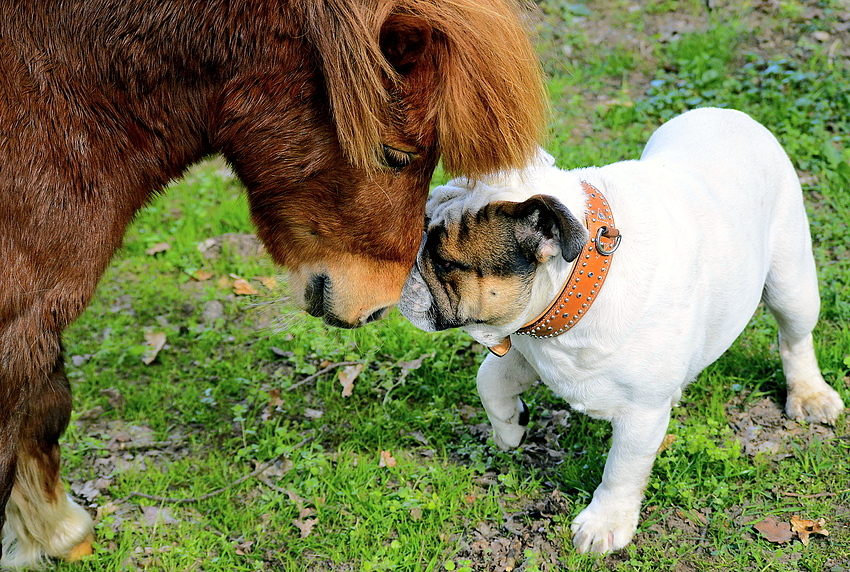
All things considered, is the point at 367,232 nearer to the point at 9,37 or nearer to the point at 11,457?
the point at 9,37

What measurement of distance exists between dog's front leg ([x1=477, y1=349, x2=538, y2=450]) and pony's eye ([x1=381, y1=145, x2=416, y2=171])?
119 cm

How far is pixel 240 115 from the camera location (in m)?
2.16

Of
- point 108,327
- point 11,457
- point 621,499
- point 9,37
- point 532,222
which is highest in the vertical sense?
point 9,37

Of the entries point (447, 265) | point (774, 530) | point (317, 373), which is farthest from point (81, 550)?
point (774, 530)

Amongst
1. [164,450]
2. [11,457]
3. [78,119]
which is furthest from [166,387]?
[78,119]

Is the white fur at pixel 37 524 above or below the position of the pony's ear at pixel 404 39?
below

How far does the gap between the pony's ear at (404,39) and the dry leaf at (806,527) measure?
2216 millimetres

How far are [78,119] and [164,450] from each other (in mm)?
1999

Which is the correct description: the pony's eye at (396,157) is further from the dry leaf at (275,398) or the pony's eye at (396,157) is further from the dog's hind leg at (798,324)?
the dry leaf at (275,398)

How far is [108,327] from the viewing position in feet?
14.9

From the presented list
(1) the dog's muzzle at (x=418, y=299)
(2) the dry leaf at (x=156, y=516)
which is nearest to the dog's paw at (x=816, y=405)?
(1) the dog's muzzle at (x=418, y=299)

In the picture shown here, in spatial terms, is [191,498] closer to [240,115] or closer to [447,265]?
[447,265]

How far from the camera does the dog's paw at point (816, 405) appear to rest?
3.53 m

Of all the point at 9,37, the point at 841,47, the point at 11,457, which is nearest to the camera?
the point at 9,37
